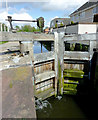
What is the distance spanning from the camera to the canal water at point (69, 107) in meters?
5.39

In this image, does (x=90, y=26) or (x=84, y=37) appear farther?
(x=90, y=26)

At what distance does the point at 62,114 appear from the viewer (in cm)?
552

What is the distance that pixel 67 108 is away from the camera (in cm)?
589

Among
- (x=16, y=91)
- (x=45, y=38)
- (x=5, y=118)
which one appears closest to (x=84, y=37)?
(x=45, y=38)

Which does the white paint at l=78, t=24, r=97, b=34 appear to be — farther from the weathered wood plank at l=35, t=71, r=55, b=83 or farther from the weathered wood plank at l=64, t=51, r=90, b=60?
the weathered wood plank at l=35, t=71, r=55, b=83

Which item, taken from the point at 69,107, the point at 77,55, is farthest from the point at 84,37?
the point at 69,107

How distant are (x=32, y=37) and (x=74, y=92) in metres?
4.63

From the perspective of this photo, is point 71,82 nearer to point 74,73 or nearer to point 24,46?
point 74,73

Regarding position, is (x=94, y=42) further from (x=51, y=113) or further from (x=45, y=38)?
(x=51, y=113)

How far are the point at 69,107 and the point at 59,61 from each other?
2901mm

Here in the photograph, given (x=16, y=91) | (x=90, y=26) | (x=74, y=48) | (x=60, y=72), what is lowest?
(x=60, y=72)

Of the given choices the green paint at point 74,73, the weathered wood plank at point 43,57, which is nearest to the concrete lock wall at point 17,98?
the weathered wood plank at point 43,57

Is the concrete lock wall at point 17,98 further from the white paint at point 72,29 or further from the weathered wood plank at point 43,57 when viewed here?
the white paint at point 72,29

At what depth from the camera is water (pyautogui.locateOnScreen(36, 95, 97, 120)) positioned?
5430 millimetres
